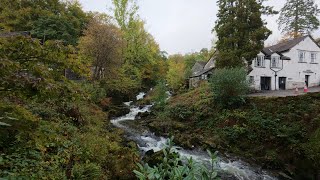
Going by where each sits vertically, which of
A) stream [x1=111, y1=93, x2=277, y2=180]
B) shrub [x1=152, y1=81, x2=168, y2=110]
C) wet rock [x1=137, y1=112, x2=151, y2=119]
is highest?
shrub [x1=152, y1=81, x2=168, y2=110]

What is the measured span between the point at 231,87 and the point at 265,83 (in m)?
13.3

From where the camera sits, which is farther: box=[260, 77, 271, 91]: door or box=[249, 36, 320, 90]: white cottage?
box=[260, 77, 271, 91]: door

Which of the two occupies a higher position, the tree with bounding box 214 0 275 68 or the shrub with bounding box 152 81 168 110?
the tree with bounding box 214 0 275 68

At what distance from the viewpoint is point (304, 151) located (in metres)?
14.9

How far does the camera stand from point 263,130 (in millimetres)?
17906

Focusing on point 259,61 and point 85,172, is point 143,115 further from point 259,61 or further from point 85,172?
point 85,172

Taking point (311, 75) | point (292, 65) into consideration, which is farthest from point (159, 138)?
point (311, 75)

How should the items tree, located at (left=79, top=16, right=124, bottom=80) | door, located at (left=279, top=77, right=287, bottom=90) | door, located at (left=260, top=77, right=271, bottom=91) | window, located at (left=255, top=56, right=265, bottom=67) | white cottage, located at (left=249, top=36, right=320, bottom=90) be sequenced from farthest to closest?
door, located at (left=279, top=77, right=287, bottom=90), door, located at (left=260, top=77, right=271, bottom=91), white cottage, located at (left=249, top=36, right=320, bottom=90), window, located at (left=255, top=56, right=265, bottom=67), tree, located at (left=79, top=16, right=124, bottom=80)

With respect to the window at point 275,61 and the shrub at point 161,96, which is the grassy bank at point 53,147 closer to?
the shrub at point 161,96

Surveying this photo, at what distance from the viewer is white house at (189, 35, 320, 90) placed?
31.7m

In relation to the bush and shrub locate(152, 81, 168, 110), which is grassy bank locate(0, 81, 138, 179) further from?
shrub locate(152, 81, 168, 110)

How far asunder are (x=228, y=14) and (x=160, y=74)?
19546mm

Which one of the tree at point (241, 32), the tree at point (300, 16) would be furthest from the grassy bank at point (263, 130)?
the tree at point (300, 16)

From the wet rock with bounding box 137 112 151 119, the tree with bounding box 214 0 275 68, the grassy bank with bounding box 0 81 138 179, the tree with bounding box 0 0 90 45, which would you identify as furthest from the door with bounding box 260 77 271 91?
the tree with bounding box 0 0 90 45
